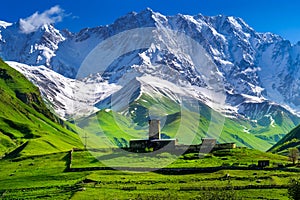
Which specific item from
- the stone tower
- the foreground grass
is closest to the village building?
the stone tower

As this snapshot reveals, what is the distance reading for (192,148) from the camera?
5837 inches

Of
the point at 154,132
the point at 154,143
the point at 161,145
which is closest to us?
the point at 161,145

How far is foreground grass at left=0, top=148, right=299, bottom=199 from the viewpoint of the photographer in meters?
95.1

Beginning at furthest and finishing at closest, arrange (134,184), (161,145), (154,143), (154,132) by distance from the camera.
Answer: (154,132)
(154,143)
(161,145)
(134,184)

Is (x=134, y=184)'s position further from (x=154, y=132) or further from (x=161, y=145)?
(x=154, y=132)

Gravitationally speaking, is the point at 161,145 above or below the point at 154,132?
below

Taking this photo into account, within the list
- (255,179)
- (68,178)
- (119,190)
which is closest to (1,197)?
(68,178)

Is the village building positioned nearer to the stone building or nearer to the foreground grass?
the stone building

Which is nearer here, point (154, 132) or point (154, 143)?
point (154, 143)

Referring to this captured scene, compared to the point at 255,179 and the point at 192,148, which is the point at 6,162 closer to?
the point at 192,148

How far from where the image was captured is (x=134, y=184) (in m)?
108

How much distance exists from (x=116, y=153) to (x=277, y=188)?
59.4 meters

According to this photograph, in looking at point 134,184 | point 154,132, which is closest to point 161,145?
point 154,132

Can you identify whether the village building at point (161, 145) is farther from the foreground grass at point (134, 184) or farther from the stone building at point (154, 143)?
the foreground grass at point (134, 184)
